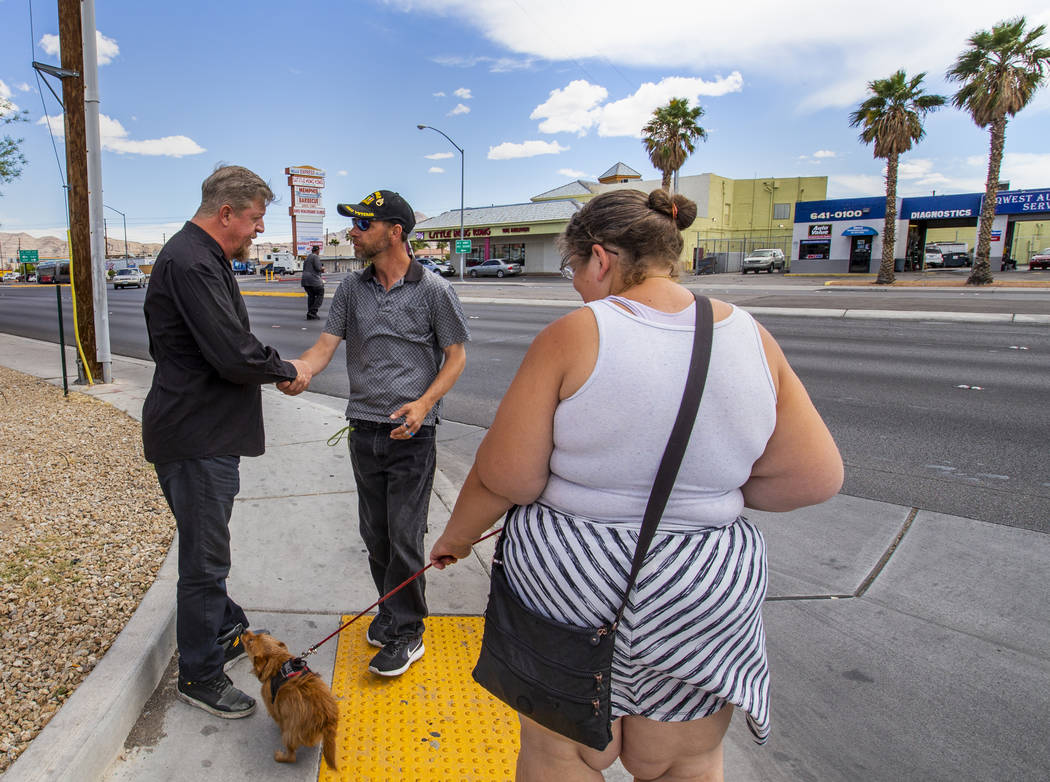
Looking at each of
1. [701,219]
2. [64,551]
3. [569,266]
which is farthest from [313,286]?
[701,219]

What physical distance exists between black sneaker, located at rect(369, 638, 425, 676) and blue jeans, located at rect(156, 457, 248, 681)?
1.97ft

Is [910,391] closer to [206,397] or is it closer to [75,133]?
[206,397]

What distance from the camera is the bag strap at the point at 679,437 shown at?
142 centimetres

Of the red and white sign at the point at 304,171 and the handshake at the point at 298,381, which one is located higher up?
the red and white sign at the point at 304,171

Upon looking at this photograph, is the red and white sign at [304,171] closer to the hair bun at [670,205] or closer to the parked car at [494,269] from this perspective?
the parked car at [494,269]

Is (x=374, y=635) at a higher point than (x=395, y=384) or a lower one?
lower

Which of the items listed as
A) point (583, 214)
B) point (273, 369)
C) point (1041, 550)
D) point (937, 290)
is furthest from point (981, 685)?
point (937, 290)

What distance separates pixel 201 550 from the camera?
8.16 feet

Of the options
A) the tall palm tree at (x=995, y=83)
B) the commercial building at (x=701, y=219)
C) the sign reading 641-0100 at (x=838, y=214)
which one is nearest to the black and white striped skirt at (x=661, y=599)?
the tall palm tree at (x=995, y=83)

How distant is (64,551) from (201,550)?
5.75ft

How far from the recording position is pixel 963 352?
1120cm

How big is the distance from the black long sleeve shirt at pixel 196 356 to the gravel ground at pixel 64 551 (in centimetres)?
99

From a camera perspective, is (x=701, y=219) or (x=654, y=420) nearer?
(x=654, y=420)

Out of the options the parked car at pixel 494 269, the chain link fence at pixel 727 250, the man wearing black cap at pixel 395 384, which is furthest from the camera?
the chain link fence at pixel 727 250
